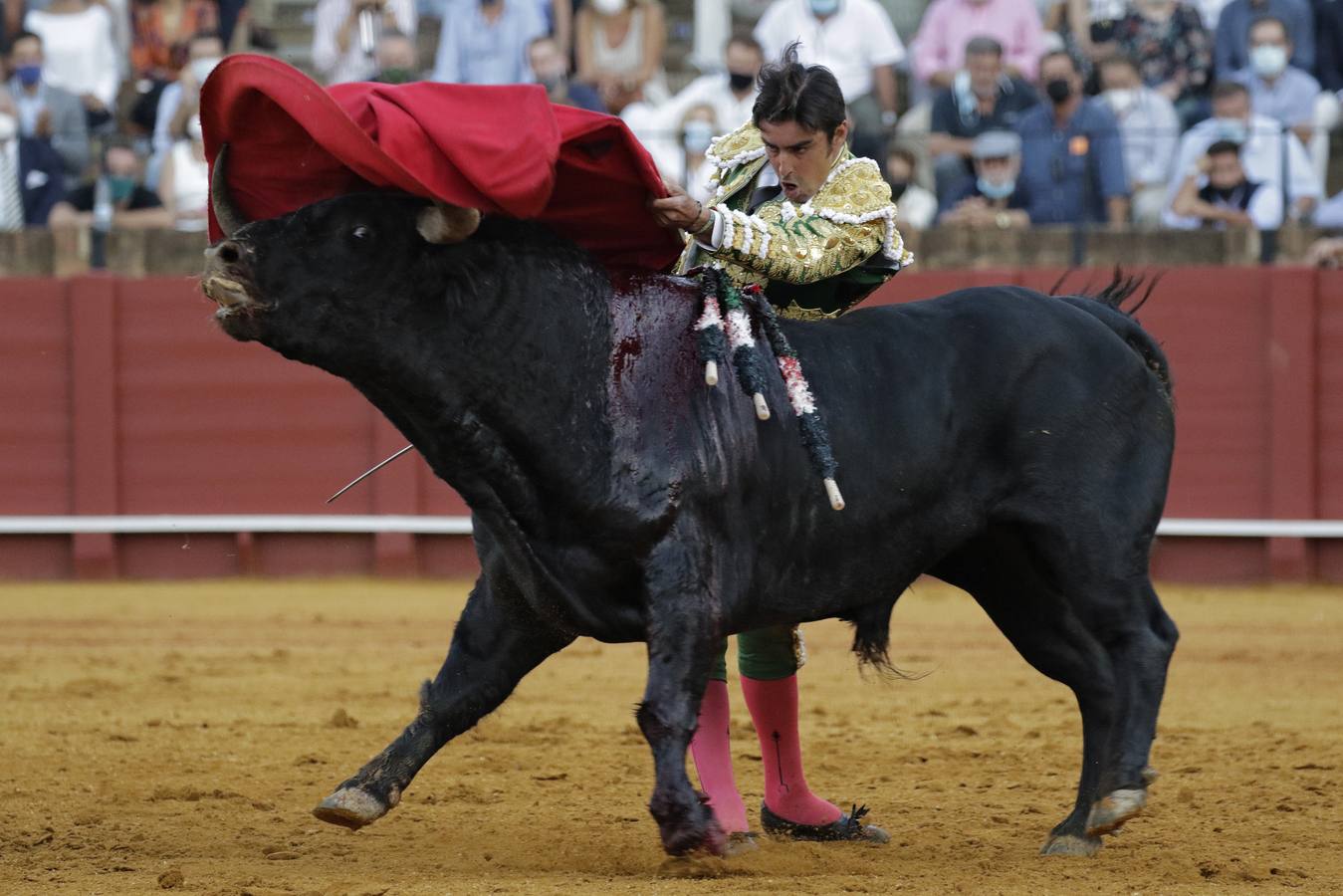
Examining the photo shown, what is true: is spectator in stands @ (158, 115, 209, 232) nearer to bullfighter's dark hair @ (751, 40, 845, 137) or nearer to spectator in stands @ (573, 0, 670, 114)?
spectator in stands @ (573, 0, 670, 114)

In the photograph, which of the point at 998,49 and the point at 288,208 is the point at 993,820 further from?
the point at 998,49

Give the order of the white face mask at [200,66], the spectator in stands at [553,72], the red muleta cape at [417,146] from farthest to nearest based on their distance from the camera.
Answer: the white face mask at [200,66]
the spectator in stands at [553,72]
the red muleta cape at [417,146]

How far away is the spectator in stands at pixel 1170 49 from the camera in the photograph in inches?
390

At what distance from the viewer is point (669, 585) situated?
3.57 meters

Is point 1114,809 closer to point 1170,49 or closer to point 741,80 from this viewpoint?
point 741,80

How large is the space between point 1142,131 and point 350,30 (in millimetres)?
4384

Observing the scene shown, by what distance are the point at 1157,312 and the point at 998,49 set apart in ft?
5.26

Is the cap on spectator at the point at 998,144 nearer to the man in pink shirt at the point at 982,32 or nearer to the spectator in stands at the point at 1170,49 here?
the man in pink shirt at the point at 982,32

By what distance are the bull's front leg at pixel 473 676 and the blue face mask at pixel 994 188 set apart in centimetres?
618

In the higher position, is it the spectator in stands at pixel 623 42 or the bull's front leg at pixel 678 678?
the spectator in stands at pixel 623 42

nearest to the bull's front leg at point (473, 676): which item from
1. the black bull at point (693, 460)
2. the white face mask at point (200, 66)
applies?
the black bull at point (693, 460)

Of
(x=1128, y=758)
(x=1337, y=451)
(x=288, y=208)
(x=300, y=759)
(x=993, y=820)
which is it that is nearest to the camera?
(x=288, y=208)

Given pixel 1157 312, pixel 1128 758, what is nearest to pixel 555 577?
pixel 1128 758

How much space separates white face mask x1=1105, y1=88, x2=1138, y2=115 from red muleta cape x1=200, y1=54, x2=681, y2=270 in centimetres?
658
